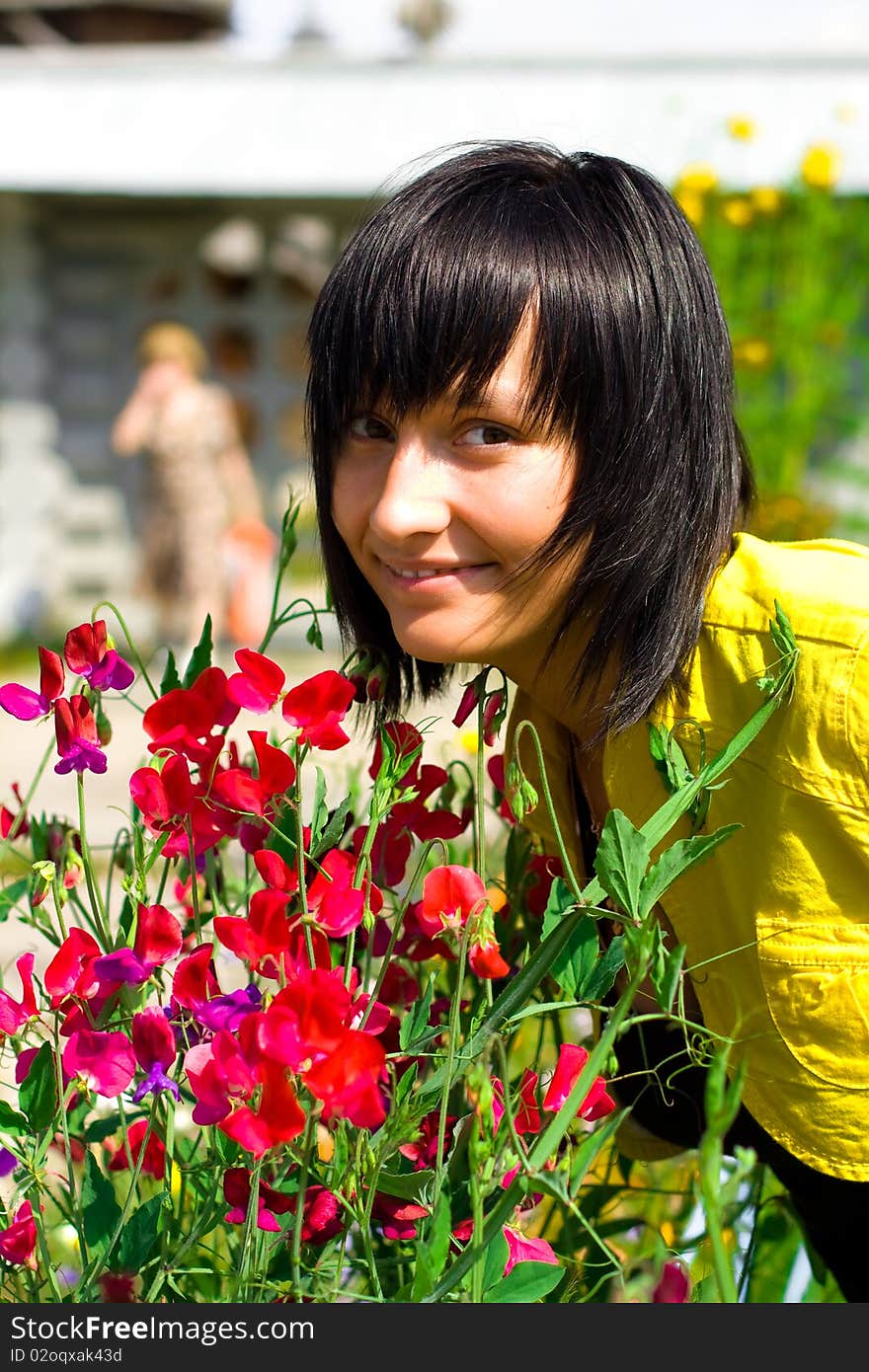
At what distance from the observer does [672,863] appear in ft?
2.39

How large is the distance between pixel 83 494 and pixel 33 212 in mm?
1517

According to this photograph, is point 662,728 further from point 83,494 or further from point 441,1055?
point 83,494

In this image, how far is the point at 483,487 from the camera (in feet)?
3.11

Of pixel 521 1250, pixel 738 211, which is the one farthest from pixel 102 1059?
pixel 738 211

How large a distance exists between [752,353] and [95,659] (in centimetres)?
353

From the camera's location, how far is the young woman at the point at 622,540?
3.10 feet

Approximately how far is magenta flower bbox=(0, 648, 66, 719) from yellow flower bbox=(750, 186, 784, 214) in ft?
12.1

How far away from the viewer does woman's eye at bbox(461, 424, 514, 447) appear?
954 millimetres

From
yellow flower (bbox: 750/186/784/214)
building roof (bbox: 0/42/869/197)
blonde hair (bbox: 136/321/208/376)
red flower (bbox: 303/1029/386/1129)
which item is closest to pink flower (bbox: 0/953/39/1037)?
red flower (bbox: 303/1029/386/1129)

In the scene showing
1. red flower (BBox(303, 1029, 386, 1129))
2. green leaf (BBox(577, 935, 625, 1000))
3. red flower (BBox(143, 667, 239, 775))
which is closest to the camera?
red flower (BBox(303, 1029, 386, 1129))

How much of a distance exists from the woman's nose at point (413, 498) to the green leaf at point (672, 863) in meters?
0.29

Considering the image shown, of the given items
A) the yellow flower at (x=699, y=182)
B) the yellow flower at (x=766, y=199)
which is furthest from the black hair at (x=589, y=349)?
the yellow flower at (x=766, y=199)

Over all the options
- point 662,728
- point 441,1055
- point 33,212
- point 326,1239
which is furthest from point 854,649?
point 33,212

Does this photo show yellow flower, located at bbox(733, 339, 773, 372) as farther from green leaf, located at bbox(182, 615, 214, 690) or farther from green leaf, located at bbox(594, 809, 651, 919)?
green leaf, located at bbox(594, 809, 651, 919)
